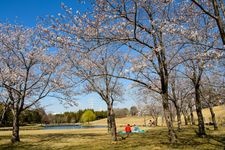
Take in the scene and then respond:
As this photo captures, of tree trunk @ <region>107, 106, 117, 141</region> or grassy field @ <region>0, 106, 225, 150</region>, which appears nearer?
grassy field @ <region>0, 106, 225, 150</region>

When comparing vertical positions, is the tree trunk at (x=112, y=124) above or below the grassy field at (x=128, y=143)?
above

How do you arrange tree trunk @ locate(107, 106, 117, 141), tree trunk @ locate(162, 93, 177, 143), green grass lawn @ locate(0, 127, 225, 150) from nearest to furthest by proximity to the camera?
1. green grass lawn @ locate(0, 127, 225, 150)
2. tree trunk @ locate(162, 93, 177, 143)
3. tree trunk @ locate(107, 106, 117, 141)

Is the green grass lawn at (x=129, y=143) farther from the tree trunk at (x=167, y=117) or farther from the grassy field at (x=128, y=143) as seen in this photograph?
the tree trunk at (x=167, y=117)

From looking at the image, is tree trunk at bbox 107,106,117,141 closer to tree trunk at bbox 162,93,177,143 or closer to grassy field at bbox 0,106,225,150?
grassy field at bbox 0,106,225,150

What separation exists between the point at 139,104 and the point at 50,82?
57.5 meters

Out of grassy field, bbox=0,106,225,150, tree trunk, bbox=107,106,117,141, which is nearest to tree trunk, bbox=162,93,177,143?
grassy field, bbox=0,106,225,150

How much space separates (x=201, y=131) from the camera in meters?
28.0

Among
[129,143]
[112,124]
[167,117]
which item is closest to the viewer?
[167,117]

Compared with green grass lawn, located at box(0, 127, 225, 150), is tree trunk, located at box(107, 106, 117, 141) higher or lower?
higher

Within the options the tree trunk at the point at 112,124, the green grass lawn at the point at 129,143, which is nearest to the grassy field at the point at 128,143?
the green grass lawn at the point at 129,143

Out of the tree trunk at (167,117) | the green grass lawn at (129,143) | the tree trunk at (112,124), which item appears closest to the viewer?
the green grass lawn at (129,143)

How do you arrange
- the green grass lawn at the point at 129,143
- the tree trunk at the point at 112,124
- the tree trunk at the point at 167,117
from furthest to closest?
the tree trunk at the point at 112,124
the tree trunk at the point at 167,117
the green grass lawn at the point at 129,143

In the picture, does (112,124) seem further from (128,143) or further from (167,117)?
Answer: (167,117)

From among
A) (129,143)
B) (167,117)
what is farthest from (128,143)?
(167,117)
